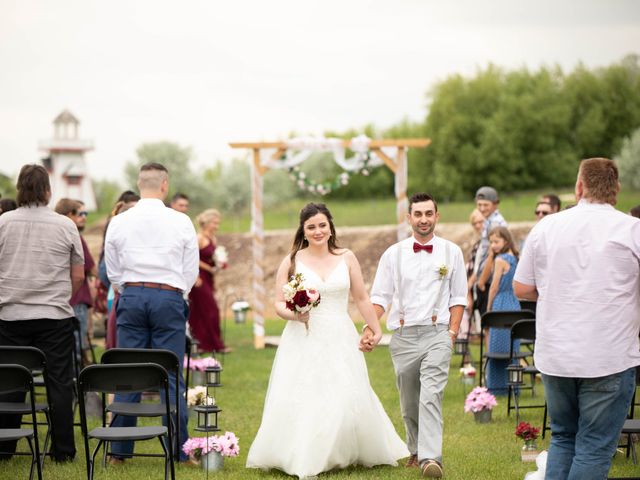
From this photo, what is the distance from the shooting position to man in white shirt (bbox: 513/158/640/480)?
573 centimetres

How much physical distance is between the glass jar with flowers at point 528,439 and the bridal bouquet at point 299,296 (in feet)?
6.67

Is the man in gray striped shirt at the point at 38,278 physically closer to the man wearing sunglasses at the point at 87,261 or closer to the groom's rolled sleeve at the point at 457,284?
the man wearing sunglasses at the point at 87,261

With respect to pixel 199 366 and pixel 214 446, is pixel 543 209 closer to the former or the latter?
pixel 199 366

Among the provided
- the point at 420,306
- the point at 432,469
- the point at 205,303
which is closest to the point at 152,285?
the point at 420,306

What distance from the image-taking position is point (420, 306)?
25.6 ft

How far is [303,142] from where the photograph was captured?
54.5 feet

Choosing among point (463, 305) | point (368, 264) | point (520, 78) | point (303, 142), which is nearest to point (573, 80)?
point (520, 78)

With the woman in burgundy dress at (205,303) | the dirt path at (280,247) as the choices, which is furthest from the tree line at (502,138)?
the woman in burgundy dress at (205,303)

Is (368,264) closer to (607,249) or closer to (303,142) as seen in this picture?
(303,142)

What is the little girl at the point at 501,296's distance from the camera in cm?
1161

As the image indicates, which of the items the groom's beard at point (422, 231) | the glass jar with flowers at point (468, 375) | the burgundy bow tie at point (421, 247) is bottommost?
the glass jar with flowers at point (468, 375)

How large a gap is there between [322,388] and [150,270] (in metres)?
1.67

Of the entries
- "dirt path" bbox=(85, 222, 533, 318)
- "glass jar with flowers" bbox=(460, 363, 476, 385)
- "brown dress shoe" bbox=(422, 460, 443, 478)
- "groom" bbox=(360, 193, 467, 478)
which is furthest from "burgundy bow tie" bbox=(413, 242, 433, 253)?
"dirt path" bbox=(85, 222, 533, 318)

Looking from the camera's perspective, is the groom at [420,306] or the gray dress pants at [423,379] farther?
the groom at [420,306]
